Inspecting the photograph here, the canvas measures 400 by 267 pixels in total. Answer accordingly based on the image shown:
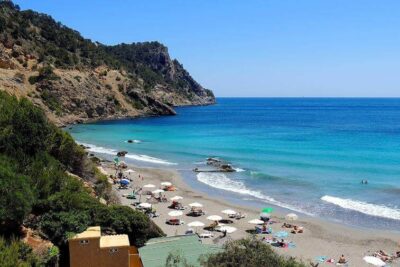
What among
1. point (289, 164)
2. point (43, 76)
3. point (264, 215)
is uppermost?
point (43, 76)

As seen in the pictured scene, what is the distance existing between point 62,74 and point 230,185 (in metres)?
70.7

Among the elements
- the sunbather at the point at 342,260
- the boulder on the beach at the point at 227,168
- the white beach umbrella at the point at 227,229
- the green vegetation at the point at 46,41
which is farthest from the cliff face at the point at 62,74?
the sunbather at the point at 342,260

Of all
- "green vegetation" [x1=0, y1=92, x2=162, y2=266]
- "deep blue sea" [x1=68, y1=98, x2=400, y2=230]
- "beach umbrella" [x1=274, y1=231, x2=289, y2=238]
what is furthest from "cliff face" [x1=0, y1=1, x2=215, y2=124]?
"beach umbrella" [x1=274, y1=231, x2=289, y2=238]

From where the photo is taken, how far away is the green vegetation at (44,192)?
1677 cm

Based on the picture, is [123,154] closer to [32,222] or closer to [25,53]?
[32,222]

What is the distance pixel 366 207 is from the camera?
3344cm

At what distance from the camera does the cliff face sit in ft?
299

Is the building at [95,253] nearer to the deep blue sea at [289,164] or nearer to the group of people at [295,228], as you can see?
the group of people at [295,228]

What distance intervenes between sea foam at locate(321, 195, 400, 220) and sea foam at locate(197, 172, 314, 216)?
3.69m

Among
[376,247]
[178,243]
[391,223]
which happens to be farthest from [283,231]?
[178,243]

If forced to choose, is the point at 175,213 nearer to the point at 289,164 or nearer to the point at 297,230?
the point at 297,230

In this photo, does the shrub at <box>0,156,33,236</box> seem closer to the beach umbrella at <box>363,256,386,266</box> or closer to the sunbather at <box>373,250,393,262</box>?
the beach umbrella at <box>363,256,386,266</box>

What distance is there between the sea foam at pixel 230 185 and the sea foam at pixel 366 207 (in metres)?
3.69

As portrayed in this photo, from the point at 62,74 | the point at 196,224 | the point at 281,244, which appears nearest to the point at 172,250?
the point at 281,244
